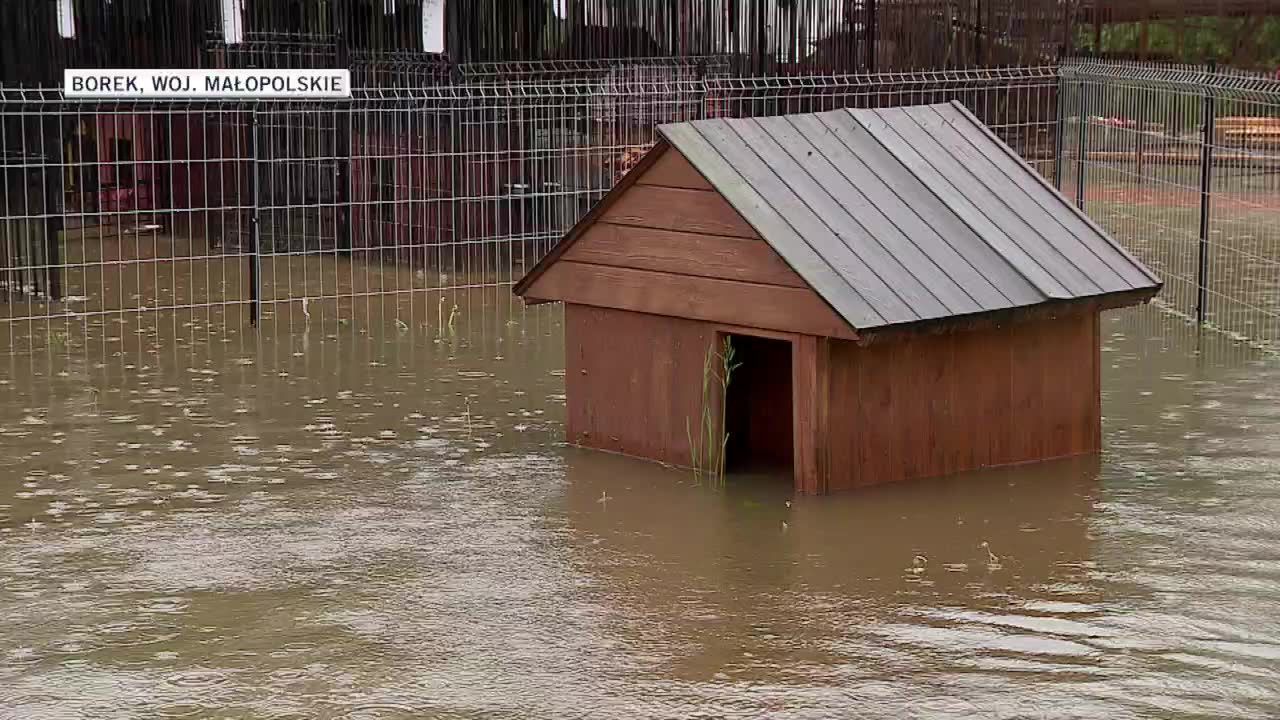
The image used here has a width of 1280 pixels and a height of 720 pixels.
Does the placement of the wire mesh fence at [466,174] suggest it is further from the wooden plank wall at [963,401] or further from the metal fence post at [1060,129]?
the wooden plank wall at [963,401]

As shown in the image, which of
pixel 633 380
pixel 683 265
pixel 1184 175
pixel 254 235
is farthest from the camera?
pixel 1184 175

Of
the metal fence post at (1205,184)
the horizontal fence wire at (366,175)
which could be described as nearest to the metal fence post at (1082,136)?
the horizontal fence wire at (366,175)

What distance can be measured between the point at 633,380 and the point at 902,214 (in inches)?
60.4

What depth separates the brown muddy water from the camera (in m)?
6.81

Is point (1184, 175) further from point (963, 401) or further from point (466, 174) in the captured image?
point (963, 401)

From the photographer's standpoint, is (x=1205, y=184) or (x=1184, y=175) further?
(x=1184, y=175)

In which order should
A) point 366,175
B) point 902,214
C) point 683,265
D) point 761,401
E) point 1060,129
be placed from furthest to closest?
point 1060,129 → point 366,175 → point 761,401 → point 902,214 → point 683,265

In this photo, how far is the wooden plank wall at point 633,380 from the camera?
10000mm

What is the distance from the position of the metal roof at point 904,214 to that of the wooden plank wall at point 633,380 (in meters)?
0.71

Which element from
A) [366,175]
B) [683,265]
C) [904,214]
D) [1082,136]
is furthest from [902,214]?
[366,175]

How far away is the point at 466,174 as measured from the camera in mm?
16641

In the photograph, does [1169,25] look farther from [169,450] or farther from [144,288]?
[169,450]

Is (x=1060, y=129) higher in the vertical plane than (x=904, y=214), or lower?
higher

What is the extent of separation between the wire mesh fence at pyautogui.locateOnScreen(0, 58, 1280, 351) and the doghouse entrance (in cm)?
499
